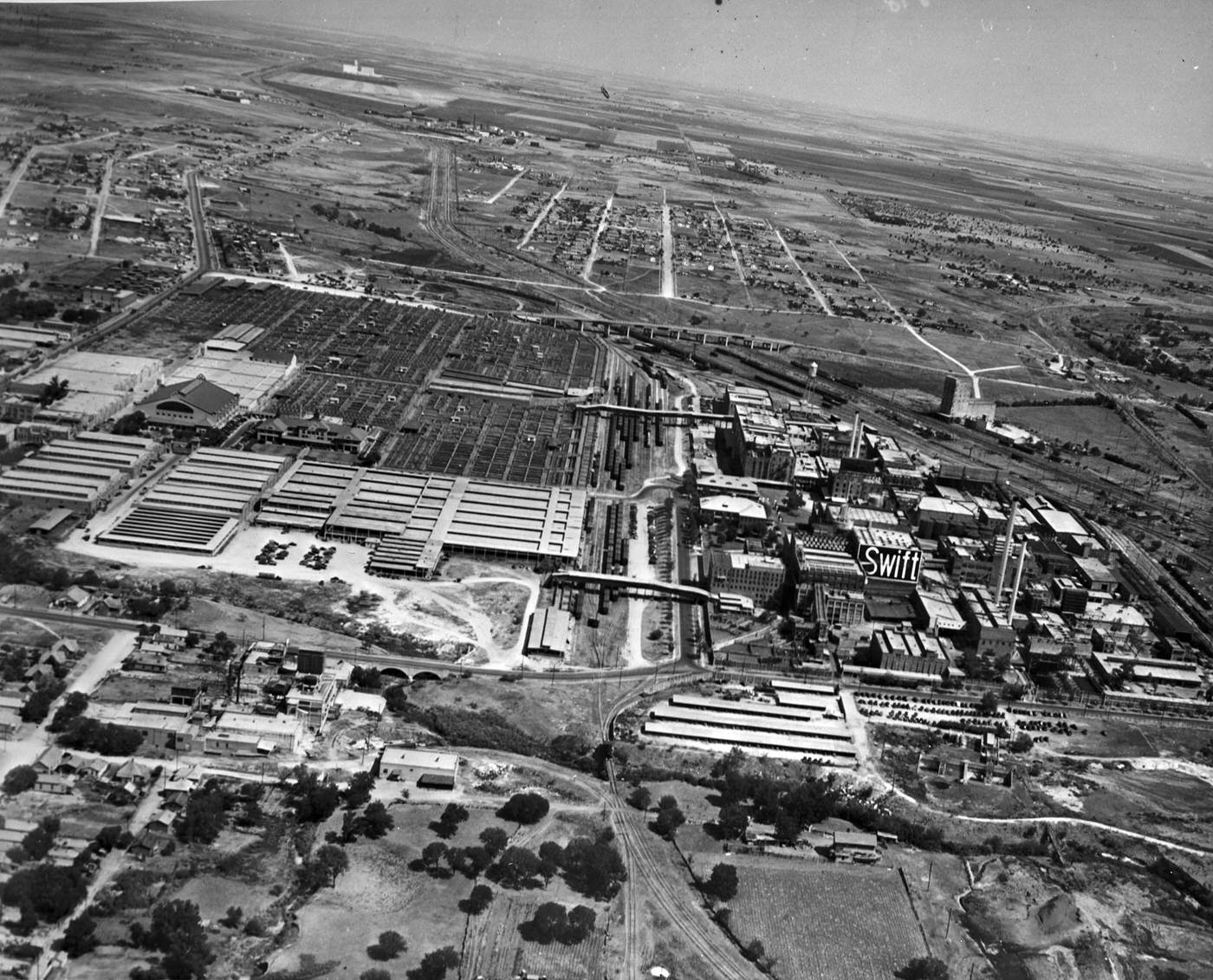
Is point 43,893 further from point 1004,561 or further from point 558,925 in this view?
point 1004,561

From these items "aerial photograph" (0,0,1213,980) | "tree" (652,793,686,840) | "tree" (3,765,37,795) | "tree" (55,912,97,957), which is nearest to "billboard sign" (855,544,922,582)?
"aerial photograph" (0,0,1213,980)

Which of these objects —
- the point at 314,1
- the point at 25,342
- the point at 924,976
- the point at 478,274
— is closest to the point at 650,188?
the point at 478,274

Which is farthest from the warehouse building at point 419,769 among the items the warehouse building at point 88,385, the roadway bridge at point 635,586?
the warehouse building at point 88,385

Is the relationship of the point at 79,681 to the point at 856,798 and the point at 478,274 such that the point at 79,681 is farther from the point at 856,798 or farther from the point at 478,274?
the point at 478,274

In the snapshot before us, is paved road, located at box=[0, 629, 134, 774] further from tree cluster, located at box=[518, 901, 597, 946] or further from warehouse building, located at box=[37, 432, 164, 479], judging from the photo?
warehouse building, located at box=[37, 432, 164, 479]

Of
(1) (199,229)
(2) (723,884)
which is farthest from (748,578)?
(1) (199,229)
